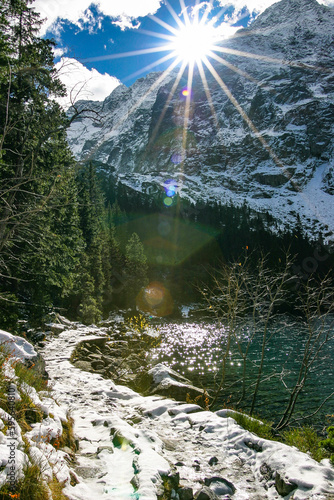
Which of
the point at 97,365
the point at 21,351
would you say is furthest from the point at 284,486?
the point at 97,365

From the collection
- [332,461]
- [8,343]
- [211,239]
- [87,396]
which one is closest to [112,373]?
[87,396]

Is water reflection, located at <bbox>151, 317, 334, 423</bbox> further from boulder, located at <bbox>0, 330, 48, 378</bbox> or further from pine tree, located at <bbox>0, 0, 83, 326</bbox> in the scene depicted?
pine tree, located at <bbox>0, 0, 83, 326</bbox>

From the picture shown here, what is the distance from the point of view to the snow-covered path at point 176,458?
3819 millimetres

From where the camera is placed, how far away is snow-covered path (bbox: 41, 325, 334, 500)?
3.82m

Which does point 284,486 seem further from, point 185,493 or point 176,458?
point 176,458

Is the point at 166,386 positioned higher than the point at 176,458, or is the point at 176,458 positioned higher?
the point at 176,458

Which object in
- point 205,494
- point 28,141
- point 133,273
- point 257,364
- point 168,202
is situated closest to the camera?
point 205,494

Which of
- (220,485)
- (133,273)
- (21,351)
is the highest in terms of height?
(21,351)

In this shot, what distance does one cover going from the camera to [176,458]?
4895mm

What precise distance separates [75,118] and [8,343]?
7.92 metres

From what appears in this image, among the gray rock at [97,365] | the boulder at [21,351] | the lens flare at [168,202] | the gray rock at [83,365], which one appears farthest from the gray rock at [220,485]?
the lens flare at [168,202]

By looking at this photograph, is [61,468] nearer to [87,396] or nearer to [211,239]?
[87,396]

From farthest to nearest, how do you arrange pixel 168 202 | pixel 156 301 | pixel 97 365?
pixel 168 202
pixel 156 301
pixel 97 365

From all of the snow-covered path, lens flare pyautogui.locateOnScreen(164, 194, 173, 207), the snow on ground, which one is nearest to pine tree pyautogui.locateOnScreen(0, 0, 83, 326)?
the snow on ground
